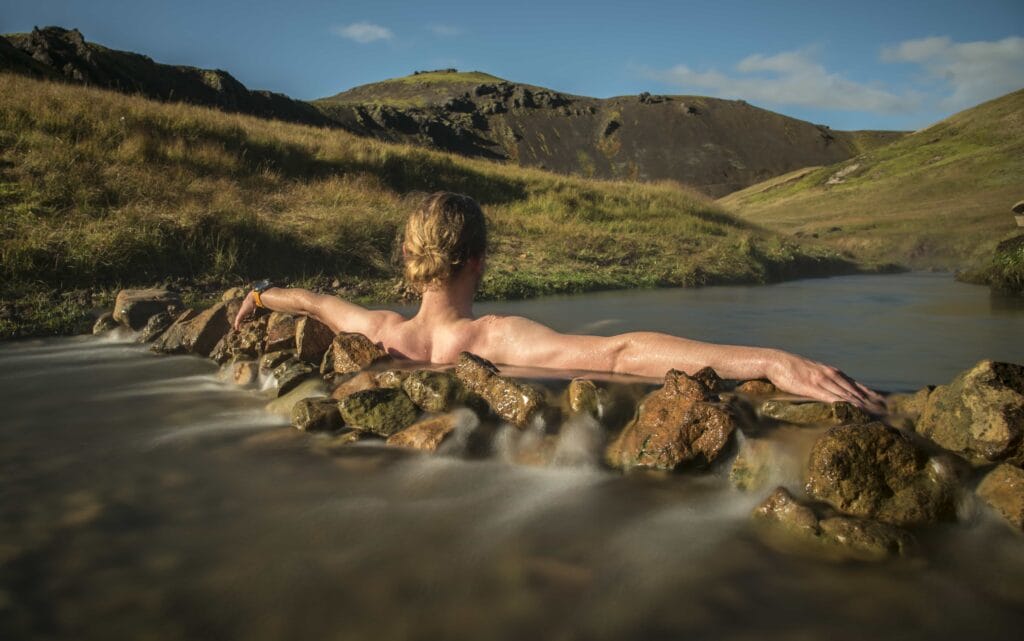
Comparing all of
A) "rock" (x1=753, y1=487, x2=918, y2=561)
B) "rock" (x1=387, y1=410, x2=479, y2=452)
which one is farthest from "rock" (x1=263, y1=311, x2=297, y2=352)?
"rock" (x1=753, y1=487, x2=918, y2=561)

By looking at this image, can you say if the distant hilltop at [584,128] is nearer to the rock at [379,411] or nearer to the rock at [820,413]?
the rock at [379,411]

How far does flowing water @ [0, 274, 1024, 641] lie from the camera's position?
1.74m

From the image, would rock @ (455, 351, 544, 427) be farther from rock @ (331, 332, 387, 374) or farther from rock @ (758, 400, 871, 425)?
rock @ (758, 400, 871, 425)

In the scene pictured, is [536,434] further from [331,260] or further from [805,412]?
[331,260]

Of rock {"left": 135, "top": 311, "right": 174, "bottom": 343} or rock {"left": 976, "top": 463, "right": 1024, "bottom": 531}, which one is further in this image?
rock {"left": 135, "top": 311, "right": 174, "bottom": 343}

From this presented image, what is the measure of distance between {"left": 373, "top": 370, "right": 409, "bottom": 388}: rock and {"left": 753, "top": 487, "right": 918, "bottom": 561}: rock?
1.80 m

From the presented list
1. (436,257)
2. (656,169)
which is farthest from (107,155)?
(656,169)

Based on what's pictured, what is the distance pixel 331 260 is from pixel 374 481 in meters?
6.29

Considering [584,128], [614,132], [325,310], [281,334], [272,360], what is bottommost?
[272,360]

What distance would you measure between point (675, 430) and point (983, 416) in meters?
1.04

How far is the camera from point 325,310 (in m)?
4.72

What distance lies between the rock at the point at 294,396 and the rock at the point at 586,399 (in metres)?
1.42

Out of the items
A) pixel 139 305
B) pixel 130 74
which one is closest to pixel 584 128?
pixel 130 74

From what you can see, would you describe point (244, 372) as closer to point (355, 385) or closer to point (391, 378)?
point (355, 385)
